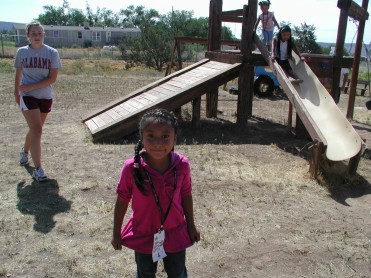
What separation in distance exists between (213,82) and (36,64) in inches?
Answer: 139

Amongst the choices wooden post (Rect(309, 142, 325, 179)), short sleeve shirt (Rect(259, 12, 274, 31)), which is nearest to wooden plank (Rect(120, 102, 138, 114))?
wooden post (Rect(309, 142, 325, 179))

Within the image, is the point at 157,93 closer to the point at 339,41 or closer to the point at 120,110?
the point at 120,110

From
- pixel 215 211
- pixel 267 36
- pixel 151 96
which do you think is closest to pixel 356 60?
pixel 267 36

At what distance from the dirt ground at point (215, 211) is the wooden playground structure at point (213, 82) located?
0.39m

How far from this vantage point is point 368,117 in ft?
32.2

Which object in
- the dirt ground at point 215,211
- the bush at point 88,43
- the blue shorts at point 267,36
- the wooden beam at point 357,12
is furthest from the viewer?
the bush at point 88,43

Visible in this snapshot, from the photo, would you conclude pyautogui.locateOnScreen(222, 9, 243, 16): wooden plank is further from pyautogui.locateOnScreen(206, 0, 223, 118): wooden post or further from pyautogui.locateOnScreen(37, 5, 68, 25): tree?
pyautogui.locateOnScreen(37, 5, 68, 25): tree

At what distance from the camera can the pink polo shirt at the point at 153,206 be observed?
1989 millimetres

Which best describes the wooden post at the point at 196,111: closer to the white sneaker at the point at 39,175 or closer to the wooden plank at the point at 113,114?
the wooden plank at the point at 113,114

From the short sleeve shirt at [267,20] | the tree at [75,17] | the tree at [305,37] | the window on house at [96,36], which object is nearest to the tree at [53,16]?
the tree at [75,17]

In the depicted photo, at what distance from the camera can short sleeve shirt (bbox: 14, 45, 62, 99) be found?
4188 millimetres

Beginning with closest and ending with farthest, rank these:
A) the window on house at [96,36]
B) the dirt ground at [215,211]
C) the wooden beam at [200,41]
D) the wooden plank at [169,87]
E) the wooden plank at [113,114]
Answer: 1. the dirt ground at [215,211]
2. the wooden plank at [113,114]
3. the wooden plank at [169,87]
4. the wooden beam at [200,41]
5. the window on house at [96,36]

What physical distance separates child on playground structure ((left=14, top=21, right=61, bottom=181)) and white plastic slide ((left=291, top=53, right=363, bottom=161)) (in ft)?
11.1

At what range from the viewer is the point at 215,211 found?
3.90 meters
